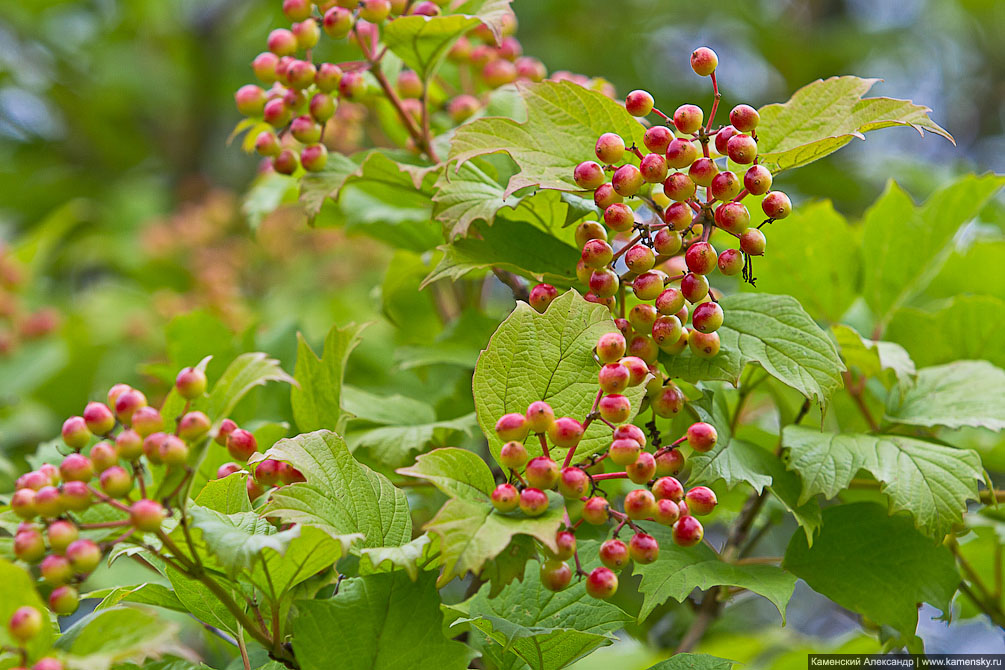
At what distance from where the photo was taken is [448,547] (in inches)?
24.2

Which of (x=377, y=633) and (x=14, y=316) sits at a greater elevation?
(x=377, y=633)

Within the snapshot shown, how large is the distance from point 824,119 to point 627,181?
7.9 inches

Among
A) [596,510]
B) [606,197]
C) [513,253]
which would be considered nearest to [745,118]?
[606,197]

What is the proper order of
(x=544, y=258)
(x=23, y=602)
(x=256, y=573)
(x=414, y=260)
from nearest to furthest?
(x=23, y=602) → (x=256, y=573) → (x=544, y=258) → (x=414, y=260)

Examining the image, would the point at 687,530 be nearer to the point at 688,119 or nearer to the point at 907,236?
the point at 688,119

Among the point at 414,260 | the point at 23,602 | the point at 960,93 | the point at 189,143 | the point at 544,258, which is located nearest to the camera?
the point at 23,602

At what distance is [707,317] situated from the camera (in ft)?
2.42

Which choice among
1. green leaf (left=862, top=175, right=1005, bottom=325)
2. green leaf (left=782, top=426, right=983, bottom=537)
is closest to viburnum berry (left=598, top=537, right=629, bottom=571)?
green leaf (left=782, top=426, right=983, bottom=537)

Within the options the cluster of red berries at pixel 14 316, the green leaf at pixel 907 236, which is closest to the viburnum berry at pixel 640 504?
the green leaf at pixel 907 236

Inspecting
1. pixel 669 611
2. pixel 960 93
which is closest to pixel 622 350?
pixel 669 611

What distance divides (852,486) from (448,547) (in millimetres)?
576

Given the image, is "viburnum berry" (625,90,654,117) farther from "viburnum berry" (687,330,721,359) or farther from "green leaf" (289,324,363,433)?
"green leaf" (289,324,363,433)

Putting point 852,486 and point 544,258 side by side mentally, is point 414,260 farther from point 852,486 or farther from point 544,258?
point 852,486

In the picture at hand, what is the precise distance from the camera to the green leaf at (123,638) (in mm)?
571
